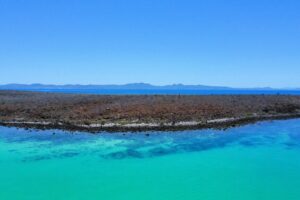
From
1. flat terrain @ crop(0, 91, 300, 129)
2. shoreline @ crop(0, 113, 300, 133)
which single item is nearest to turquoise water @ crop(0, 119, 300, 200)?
shoreline @ crop(0, 113, 300, 133)

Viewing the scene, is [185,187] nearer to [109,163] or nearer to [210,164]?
[210,164]

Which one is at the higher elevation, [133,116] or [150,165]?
[133,116]

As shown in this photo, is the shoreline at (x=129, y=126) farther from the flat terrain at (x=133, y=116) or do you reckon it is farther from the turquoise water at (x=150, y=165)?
the turquoise water at (x=150, y=165)

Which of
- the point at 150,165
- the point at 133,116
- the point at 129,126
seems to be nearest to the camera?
the point at 150,165

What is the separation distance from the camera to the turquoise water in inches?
547

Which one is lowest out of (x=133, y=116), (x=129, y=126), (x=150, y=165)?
(x=150, y=165)

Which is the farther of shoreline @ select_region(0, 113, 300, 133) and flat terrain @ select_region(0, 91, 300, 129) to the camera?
flat terrain @ select_region(0, 91, 300, 129)

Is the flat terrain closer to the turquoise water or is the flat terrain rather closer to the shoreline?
the shoreline

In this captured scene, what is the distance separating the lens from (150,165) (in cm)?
1805

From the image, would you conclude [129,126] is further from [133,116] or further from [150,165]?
[150,165]

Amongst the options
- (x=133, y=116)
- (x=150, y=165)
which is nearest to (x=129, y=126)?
(x=133, y=116)

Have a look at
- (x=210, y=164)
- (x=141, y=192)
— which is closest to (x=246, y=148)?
(x=210, y=164)

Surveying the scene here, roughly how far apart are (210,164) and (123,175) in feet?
16.9

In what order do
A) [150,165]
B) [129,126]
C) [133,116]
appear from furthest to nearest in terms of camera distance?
[133,116] < [129,126] < [150,165]
